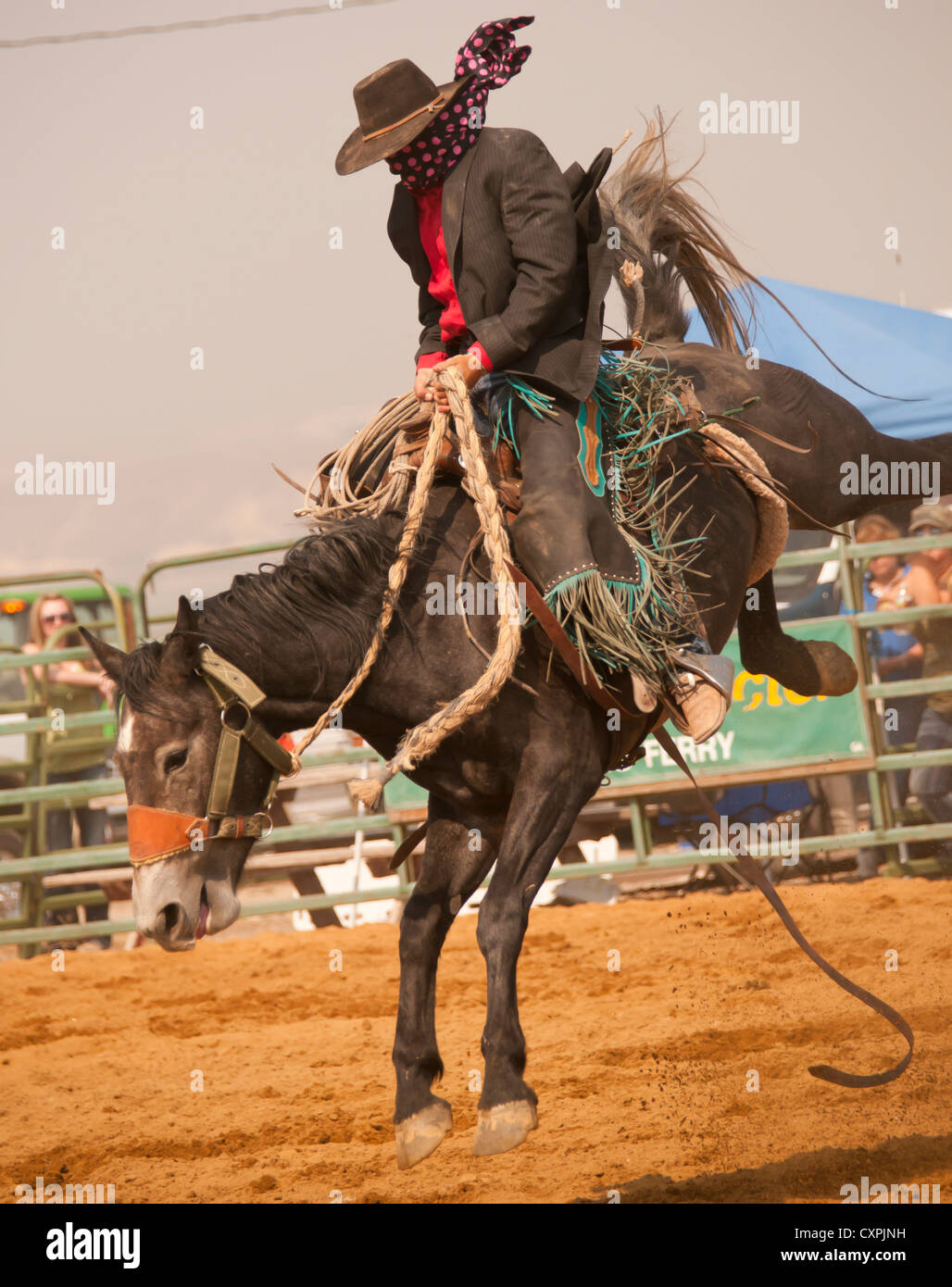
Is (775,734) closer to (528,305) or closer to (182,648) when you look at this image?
(528,305)

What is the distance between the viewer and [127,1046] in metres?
6.41

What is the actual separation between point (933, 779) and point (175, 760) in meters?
6.42

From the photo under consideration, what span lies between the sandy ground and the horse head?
1208mm

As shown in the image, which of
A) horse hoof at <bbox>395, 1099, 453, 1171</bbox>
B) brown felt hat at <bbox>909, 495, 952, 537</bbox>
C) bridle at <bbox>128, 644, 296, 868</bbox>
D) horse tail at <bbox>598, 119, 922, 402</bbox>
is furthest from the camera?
brown felt hat at <bbox>909, 495, 952, 537</bbox>

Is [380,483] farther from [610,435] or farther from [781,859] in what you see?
[781,859]

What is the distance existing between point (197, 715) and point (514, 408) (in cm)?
132

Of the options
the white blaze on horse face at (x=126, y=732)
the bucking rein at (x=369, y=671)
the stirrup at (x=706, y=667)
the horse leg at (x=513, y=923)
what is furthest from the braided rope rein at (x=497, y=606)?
the stirrup at (x=706, y=667)

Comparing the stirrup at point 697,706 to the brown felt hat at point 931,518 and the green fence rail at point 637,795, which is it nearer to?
the green fence rail at point 637,795

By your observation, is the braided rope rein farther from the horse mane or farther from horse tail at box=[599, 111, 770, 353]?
horse tail at box=[599, 111, 770, 353]

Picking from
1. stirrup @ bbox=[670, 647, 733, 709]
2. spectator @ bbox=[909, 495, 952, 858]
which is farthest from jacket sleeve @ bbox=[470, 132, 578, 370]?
spectator @ bbox=[909, 495, 952, 858]

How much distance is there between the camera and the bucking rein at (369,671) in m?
3.38

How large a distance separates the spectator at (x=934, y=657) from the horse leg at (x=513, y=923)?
17.7ft

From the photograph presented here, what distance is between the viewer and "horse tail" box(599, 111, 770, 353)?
495 cm

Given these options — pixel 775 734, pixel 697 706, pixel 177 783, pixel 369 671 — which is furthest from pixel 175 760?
pixel 775 734
